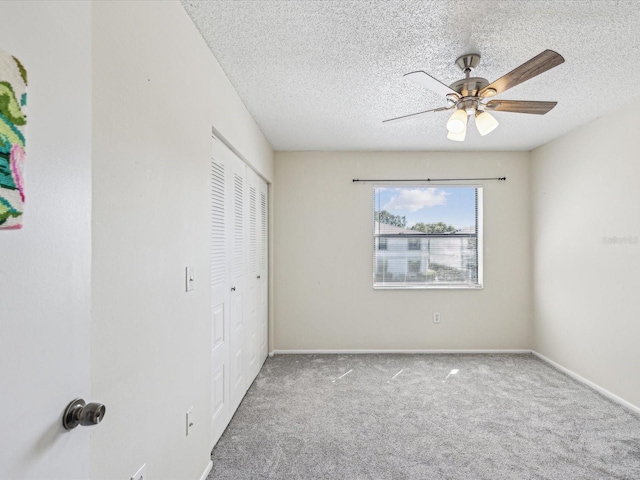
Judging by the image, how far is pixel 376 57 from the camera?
215 cm

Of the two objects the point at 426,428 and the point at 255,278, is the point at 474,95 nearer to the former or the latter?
the point at 426,428

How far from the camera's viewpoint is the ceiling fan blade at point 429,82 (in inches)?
72.4

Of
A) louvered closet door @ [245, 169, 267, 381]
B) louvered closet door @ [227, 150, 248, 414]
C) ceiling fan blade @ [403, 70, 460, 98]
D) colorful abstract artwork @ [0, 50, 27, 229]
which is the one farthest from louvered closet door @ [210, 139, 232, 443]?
colorful abstract artwork @ [0, 50, 27, 229]

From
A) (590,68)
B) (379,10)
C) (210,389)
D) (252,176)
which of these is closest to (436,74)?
(379,10)

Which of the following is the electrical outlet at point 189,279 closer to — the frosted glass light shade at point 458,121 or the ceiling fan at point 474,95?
the ceiling fan at point 474,95

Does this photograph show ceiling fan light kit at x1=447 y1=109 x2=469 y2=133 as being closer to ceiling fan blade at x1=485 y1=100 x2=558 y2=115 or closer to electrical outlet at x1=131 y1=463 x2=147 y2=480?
ceiling fan blade at x1=485 y1=100 x2=558 y2=115

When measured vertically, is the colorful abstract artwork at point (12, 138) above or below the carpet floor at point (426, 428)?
above

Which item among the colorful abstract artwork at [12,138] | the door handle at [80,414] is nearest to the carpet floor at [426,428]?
the door handle at [80,414]

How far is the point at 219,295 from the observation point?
246 cm

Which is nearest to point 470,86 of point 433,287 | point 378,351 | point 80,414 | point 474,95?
point 474,95

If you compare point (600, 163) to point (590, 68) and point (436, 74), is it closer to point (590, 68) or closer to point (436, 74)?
point (590, 68)

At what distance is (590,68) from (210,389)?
3.14 meters

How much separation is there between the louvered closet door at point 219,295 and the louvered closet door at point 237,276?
11 centimetres

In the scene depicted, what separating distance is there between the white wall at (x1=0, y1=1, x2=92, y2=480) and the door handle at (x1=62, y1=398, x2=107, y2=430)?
0.01 metres
